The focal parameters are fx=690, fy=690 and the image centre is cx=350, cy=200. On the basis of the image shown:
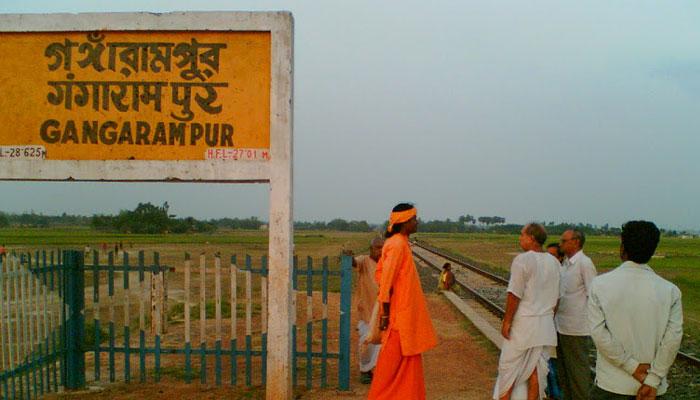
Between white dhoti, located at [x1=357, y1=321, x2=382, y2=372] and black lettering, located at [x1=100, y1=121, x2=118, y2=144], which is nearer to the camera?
black lettering, located at [x1=100, y1=121, x2=118, y2=144]

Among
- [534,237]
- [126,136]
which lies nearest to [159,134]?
[126,136]

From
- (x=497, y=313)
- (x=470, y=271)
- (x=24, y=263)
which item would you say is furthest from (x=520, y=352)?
(x=470, y=271)

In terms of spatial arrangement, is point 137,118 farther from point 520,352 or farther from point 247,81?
point 520,352

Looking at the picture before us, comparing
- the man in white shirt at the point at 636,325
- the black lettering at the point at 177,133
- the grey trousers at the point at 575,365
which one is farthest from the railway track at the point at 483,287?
the black lettering at the point at 177,133

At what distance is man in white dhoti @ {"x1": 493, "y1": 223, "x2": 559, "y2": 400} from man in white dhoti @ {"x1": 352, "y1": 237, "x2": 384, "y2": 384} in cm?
225

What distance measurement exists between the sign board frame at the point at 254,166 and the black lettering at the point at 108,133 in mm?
231

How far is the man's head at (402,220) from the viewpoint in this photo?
5.84m

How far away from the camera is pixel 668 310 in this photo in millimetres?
3816

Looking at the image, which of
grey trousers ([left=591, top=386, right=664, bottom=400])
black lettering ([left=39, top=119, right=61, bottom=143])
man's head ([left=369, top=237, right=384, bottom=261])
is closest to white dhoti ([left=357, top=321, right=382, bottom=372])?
man's head ([left=369, top=237, right=384, bottom=261])

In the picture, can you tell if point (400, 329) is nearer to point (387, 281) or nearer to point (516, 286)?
point (387, 281)

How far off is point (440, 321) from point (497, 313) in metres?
2.40

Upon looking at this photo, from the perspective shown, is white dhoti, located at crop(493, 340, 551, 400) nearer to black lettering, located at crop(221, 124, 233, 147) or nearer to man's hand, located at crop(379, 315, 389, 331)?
man's hand, located at crop(379, 315, 389, 331)

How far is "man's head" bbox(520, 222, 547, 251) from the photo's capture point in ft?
19.9

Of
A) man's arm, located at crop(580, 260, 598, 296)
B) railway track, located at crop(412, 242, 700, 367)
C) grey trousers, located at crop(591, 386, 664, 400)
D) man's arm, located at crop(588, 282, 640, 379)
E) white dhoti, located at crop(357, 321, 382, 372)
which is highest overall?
man's arm, located at crop(580, 260, 598, 296)
